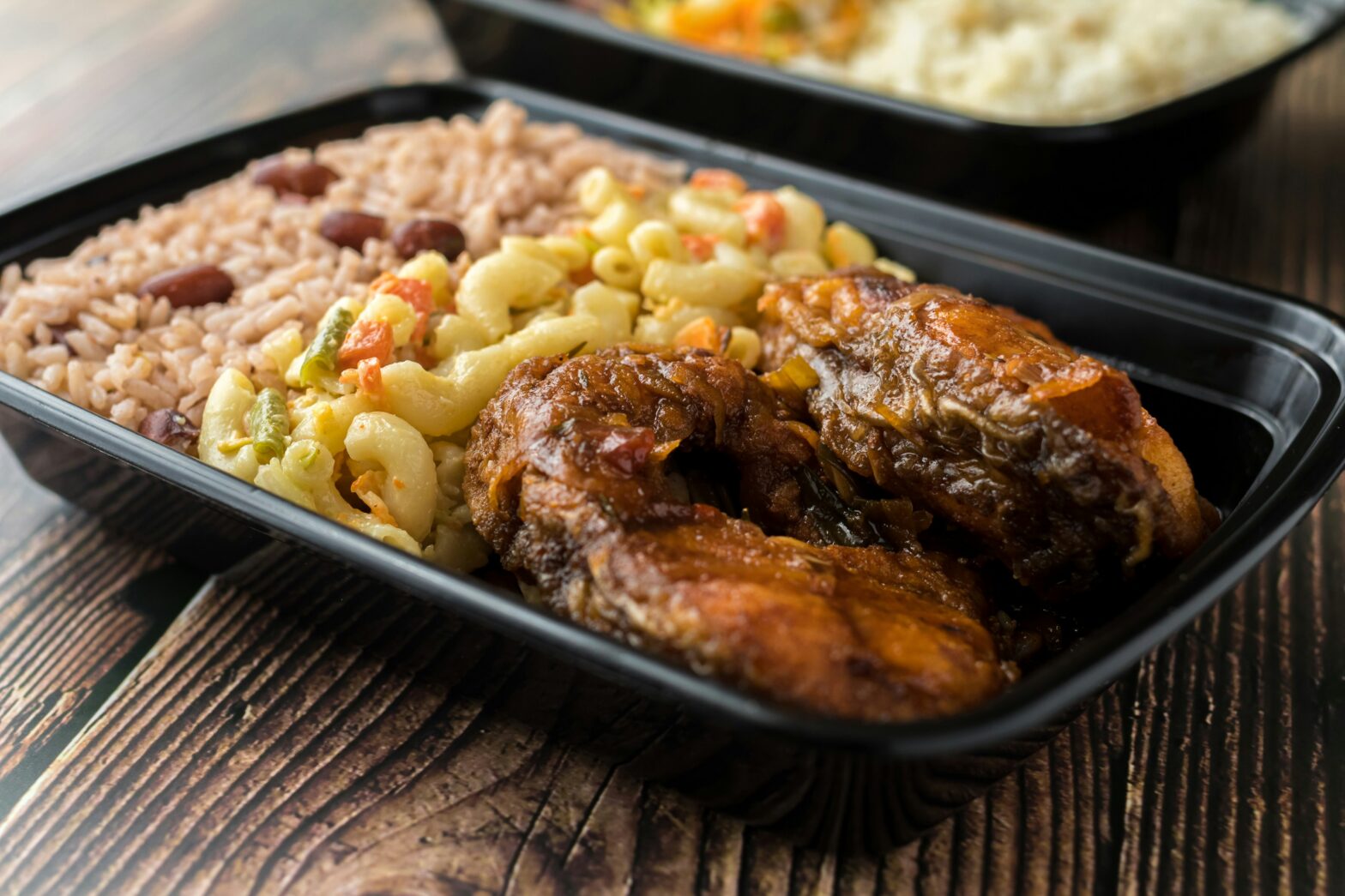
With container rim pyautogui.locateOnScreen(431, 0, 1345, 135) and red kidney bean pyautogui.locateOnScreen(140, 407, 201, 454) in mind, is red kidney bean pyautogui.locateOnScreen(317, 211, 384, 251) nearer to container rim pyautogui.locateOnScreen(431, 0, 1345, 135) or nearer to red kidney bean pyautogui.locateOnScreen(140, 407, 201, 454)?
red kidney bean pyautogui.locateOnScreen(140, 407, 201, 454)

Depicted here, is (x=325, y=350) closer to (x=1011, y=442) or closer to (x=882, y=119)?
(x=1011, y=442)

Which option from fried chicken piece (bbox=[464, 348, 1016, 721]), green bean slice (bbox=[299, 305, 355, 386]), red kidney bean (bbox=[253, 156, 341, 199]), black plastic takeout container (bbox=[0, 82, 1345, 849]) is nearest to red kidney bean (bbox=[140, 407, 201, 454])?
black plastic takeout container (bbox=[0, 82, 1345, 849])

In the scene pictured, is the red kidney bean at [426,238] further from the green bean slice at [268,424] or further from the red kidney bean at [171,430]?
the red kidney bean at [171,430]

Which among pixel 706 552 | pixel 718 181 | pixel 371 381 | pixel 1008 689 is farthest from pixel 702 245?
pixel 1008 689

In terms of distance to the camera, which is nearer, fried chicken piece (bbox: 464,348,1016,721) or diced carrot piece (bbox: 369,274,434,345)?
fried chicken piece (bbox: 464,348,1016,721)

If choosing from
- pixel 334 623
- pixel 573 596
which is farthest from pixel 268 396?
pixel 573 596
